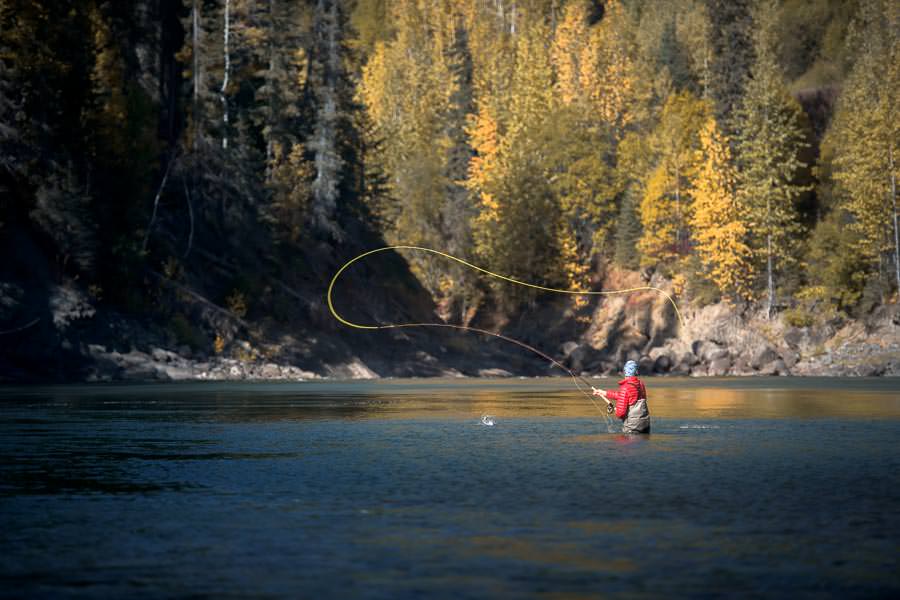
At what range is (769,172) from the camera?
265 feet

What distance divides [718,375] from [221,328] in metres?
32.6

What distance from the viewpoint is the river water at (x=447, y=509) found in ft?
33.1

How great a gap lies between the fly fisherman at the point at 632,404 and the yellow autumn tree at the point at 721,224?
5731 cm

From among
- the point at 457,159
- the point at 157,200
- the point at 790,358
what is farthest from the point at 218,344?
the point at 457,159

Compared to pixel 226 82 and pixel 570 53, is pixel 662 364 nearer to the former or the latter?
pixel 226 82

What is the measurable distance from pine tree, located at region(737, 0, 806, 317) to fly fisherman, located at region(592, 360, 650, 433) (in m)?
56.5

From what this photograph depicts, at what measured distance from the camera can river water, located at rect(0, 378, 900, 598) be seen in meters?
10.1

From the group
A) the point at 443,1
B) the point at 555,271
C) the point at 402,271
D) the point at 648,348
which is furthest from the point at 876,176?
the point at 443,1

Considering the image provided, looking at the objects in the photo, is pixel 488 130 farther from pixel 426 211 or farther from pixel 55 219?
pixel 55 219

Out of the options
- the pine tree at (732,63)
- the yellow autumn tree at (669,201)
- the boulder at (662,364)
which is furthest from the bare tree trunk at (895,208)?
the yellow autumn tree at (669,201)

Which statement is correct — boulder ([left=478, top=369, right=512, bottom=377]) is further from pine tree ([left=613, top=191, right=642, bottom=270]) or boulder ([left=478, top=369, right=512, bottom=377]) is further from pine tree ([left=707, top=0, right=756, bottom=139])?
pine tree ([left=707, top=0, right=756, bottom=139])

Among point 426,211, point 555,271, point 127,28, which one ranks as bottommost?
point 555,271

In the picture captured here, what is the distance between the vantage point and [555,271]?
93.1 m

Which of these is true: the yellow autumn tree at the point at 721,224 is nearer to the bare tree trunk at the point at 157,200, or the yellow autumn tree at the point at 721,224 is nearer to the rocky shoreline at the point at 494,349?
the rocky shoreline at the point at 494,349
